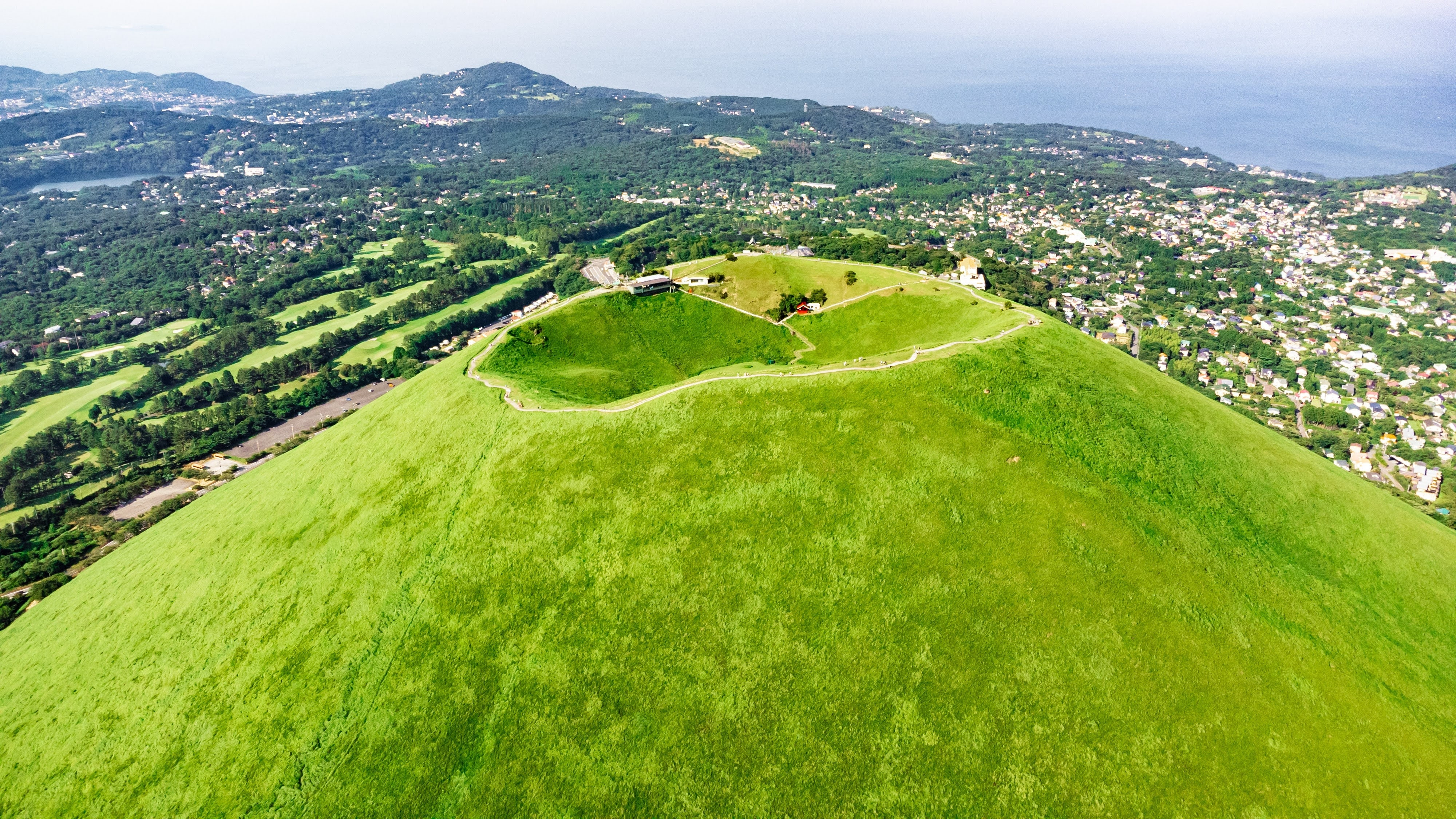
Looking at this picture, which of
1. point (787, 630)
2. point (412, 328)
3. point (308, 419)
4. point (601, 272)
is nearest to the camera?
point (787, 630)

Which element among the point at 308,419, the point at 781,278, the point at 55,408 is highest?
the point at 781,278

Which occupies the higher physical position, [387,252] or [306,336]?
[387,252]

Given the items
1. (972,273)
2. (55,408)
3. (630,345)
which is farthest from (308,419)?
(972,273)

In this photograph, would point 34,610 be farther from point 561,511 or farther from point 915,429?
point 915,429

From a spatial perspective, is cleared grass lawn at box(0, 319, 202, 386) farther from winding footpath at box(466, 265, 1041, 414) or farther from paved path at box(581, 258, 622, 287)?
winding footpath at box(466, 265, 1041, 414)

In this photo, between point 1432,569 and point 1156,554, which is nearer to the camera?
point 1156,554

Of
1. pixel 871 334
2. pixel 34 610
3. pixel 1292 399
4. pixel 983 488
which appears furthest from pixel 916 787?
pixel 1292 399

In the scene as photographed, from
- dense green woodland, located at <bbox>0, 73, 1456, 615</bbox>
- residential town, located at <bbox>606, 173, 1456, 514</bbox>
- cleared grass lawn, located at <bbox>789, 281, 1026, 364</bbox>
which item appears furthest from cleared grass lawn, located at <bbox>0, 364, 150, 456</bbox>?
residential town, located at <bbox>606, 173, 1456, 514</bbox>

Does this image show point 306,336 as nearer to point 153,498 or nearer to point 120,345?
point 120,345
